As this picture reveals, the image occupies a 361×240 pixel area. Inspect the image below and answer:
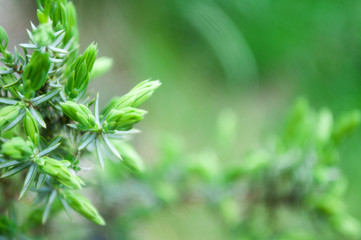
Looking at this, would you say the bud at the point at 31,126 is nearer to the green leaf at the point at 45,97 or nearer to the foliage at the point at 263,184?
the green leaf at the point at 45,97

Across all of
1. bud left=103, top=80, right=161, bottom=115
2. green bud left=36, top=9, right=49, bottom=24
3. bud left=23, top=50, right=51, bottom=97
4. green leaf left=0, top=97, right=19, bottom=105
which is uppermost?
green bud left=36, top=9, right=49, bottom=24

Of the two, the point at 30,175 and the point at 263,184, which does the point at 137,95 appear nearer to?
the point at 30,175

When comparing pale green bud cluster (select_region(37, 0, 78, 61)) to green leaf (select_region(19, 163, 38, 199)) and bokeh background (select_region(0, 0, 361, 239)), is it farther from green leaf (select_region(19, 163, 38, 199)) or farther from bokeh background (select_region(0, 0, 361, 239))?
bokeh background (select_region(0, 0, 361, 239))

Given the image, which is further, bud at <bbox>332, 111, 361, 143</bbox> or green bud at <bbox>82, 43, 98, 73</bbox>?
bud at <bbox>332, 111, 361, 143</bbox>

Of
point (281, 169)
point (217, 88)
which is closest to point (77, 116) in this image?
point (281, 169)

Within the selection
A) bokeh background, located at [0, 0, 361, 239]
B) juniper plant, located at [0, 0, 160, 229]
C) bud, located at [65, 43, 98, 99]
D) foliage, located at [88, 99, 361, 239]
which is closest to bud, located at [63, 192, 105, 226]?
juniper plant, located at [0, 0, 160, 229]

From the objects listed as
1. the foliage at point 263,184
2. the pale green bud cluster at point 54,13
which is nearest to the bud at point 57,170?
the pale green bud cluster at point 54,13

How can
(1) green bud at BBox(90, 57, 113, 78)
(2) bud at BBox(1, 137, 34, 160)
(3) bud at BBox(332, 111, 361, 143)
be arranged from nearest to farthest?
(2) bud at BBox(1, 137, 34, 160) → (1) green bud at BBox(90, 57, 113, 78) → (3) bud at BBox(332, 111, 361, 143)
